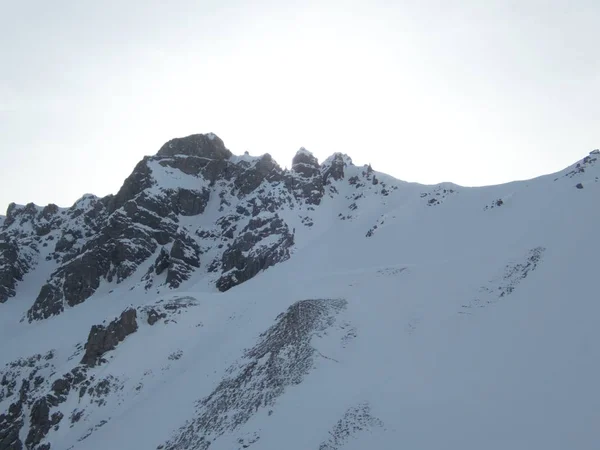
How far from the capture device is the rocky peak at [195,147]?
10494 centimetres

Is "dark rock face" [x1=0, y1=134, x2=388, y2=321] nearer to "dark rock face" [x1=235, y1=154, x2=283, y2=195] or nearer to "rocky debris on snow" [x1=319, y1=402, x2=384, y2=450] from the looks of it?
"dark rock face" [x1=235, y1=154, x2=283, y2=195]

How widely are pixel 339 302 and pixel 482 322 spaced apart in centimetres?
1288

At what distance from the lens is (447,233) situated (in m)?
58.3

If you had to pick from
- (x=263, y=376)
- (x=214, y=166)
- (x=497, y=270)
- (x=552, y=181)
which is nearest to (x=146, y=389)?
(x=263, y=376)

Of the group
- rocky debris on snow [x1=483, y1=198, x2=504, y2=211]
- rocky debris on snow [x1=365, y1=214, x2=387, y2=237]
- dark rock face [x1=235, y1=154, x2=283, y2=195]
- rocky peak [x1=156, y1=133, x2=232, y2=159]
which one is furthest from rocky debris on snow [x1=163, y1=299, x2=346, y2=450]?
rocky peak [x1=156, y1=133, x2=232, y2=159]

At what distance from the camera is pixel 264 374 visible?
36.6 m

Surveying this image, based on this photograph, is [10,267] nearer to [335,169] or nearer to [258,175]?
[258,175]

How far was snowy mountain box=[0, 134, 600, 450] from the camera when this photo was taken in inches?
1102

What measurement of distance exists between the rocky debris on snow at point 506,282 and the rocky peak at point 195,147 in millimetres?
76754

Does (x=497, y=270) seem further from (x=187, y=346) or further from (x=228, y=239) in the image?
(x=228, y=239)

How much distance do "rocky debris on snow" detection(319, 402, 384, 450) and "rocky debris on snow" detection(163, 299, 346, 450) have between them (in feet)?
19.4

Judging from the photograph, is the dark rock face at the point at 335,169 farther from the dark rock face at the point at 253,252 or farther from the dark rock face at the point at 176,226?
the dark rock face at the point at 253,252

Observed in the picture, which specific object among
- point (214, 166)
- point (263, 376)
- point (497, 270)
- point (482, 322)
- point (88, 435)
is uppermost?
point (214, 166)

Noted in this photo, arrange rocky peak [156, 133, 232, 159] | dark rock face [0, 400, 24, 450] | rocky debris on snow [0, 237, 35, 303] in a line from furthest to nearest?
rocky peak [156, 133, 232, 159] < rocky debris on snow [0, 237, 35, 303] < dark rock face [0, 400, 24, 450]
